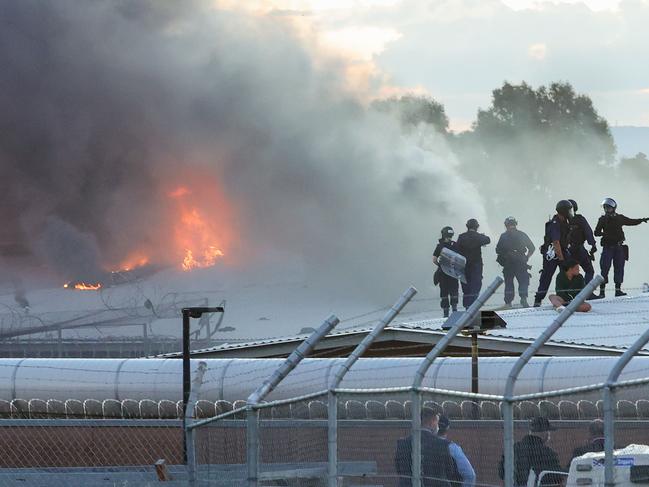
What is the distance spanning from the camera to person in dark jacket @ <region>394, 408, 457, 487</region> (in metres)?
10.6

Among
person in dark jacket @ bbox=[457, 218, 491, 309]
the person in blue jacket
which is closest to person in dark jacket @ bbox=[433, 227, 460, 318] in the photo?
person in dark jacket @ bbox=[457, 218, 491, 309]

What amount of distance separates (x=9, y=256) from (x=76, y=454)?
39544 mm

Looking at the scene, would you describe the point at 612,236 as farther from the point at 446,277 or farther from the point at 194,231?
the point at 194,231

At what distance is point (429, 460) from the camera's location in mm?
10898

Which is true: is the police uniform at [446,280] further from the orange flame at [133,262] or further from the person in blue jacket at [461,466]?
the orange flame at [133,262]

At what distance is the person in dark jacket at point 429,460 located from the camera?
1065 centimetres

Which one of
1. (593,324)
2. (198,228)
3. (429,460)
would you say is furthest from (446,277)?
(198,228)

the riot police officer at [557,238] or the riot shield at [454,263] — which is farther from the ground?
the riot police officer at [557,238]

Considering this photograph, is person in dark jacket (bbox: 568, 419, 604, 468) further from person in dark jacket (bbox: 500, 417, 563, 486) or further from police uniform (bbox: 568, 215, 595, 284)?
police uniform (bbox: 568, 215, 595, 284)

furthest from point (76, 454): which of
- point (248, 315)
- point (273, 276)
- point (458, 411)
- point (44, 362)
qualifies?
point (273, 276)

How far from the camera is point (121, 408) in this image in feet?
62.8

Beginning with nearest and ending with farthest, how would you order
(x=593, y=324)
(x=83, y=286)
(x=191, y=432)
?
1. (x=191, y=432)
2. (x=593, y=324)
3. (x=83, y=286)

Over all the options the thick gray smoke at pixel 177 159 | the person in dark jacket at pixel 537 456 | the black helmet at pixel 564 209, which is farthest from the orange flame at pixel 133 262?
the person in dark jacket at pixel 537 456

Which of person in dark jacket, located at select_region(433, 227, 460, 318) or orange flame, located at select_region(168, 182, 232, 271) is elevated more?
orange flame, located at select_region(168, 182, 232, 271)
